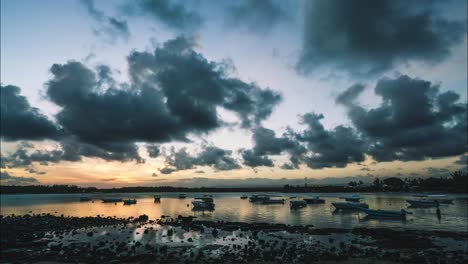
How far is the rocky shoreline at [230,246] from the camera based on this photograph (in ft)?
91.6

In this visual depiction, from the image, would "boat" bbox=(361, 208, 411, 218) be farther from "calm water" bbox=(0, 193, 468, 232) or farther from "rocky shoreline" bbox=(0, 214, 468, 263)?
"rocky shoreline" bbox=(0, 214, 468, 263)

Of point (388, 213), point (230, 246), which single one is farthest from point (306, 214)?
point (230, 246)

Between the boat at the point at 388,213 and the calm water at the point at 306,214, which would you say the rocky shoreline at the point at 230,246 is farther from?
the boat at the point at 388,213

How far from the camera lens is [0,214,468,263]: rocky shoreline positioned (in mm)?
27906

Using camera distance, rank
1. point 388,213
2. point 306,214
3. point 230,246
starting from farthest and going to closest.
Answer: point 306,214 < point 388,213 < point 230,246

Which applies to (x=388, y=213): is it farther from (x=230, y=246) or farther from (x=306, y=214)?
(x=230, y=246)

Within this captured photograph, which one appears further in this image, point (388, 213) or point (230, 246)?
point (388, 213)

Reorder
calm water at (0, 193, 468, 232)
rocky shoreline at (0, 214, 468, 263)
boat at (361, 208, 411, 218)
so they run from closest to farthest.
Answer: rocky shoreline at (0, 214, 468, 263) < calm water at (0, 193, 468, 232) < boat at (361, 208, 411, 218)

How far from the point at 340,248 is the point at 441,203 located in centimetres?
9384

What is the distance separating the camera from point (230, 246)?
3434 cm

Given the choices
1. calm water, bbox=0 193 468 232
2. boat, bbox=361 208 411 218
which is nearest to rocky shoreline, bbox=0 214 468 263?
calm water, bbox=0 193 468 232

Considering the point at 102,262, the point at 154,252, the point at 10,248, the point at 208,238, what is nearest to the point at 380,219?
the point at 208,238

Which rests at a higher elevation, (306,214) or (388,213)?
(388,213)

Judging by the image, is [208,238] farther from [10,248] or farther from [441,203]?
[441,203]
